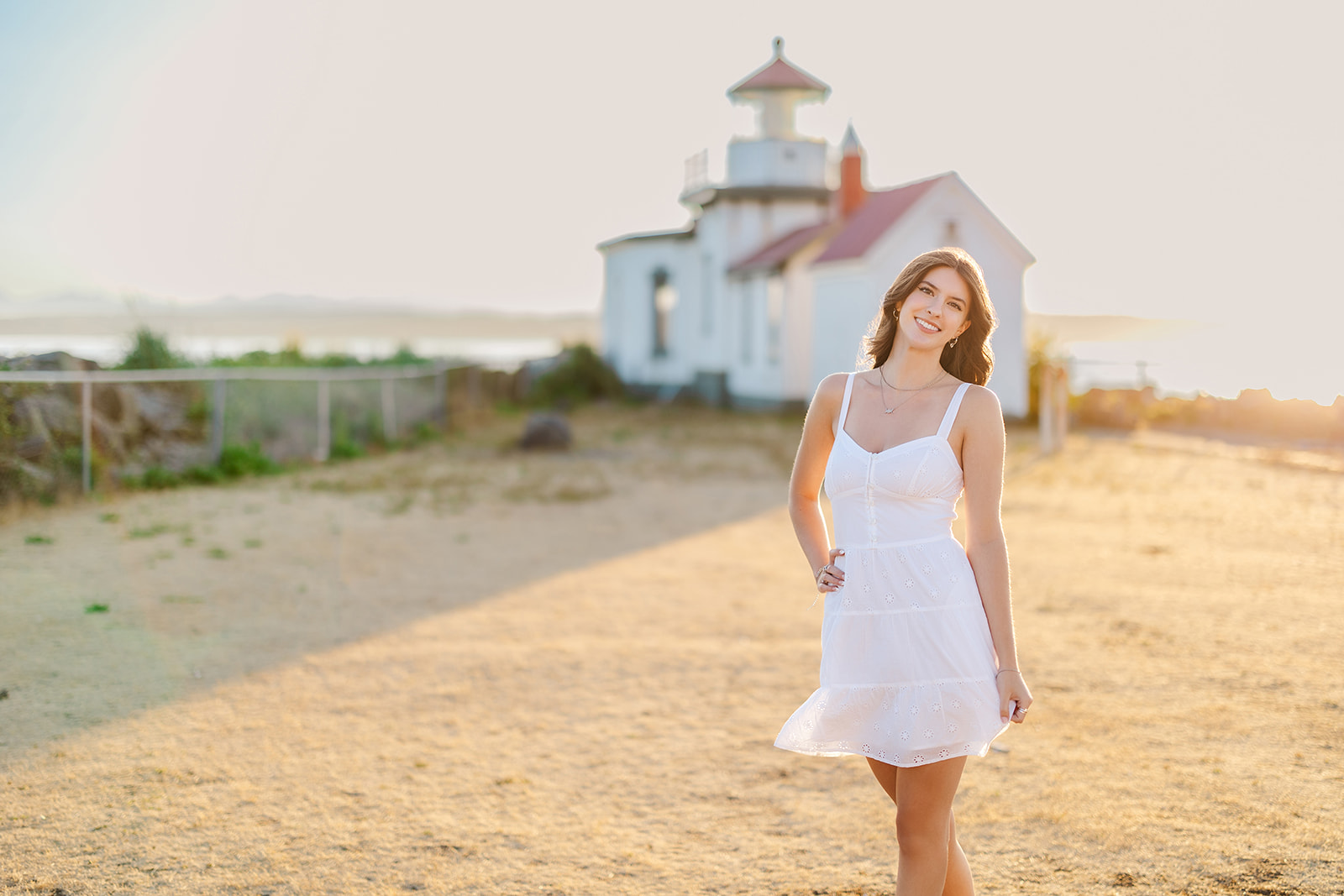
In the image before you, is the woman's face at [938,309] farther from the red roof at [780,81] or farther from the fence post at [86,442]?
the red roof at [780,81]

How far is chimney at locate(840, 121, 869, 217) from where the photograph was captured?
23141 millimetres

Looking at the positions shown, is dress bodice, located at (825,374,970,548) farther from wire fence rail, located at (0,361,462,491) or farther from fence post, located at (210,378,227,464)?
fence post, located at (210,378,227,464)

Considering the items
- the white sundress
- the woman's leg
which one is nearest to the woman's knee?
the woman's leg

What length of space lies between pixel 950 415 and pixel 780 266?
62.6 ft

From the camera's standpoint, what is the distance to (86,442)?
10570 millimetres

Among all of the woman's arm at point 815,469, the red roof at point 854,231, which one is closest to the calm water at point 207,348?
the red roof at point 854,231

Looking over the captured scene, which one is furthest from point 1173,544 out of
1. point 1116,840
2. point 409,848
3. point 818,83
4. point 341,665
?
point 818,83

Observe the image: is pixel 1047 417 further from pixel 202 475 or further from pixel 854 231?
pixel 202 475

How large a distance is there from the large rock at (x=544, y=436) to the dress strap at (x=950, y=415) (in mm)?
13994

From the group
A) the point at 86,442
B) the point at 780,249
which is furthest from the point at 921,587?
the point at 780,249

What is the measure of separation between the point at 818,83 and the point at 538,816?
22.0m

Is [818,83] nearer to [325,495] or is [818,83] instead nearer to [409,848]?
[325,495]

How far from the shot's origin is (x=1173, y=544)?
30.4 feet

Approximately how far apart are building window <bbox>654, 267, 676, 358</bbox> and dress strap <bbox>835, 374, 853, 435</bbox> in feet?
81.6
